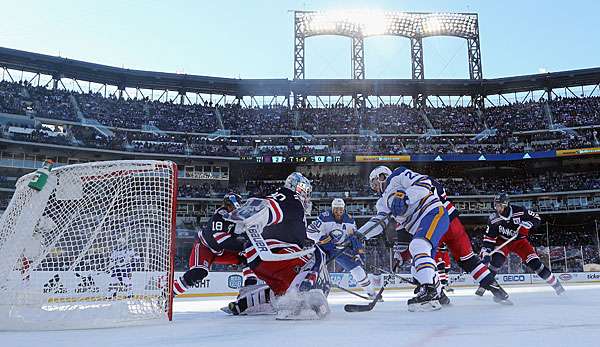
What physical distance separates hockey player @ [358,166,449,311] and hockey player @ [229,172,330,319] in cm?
90

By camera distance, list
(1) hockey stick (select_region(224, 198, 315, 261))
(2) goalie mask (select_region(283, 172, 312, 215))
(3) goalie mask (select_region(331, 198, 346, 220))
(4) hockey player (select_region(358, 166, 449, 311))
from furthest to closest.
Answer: (3) goalie mask (select_region(331, 198, 346, 220)), (4) hockey player (select_region(358, 166, 449, 311)), (2) goalie mask (select_region(283, 172, 312, 215)), (1) hockey stick (select_region(224, 198, 315, 261))

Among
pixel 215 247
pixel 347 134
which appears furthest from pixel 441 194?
pixel 347 134

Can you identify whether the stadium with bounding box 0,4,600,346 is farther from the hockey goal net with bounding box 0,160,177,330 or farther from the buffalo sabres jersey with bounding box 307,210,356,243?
the hockey goal net with bounding box 0,160,177,330

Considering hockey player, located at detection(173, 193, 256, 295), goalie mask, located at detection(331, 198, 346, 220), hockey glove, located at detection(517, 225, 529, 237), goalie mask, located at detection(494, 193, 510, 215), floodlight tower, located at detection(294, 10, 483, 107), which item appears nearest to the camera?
hockey player, located at detection(173, 193, 256, 295)

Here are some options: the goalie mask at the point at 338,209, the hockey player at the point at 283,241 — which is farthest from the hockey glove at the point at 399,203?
the goalie mask at the point at 338,209

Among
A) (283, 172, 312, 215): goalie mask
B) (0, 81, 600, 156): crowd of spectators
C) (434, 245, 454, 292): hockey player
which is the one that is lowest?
(434, 245, 454, 292): hockey player

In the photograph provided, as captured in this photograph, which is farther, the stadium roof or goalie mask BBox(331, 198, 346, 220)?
the stadium roof

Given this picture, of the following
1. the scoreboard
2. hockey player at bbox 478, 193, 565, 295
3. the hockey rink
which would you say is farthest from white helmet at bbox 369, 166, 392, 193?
the scoreboard

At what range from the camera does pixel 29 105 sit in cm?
3441

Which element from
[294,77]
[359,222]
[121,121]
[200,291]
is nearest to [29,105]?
[121,121]

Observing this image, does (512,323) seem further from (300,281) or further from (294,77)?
(294,77)

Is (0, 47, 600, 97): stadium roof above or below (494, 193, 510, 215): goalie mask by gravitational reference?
above

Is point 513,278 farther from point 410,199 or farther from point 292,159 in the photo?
point 292,159

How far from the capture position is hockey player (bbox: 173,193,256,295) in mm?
7098
